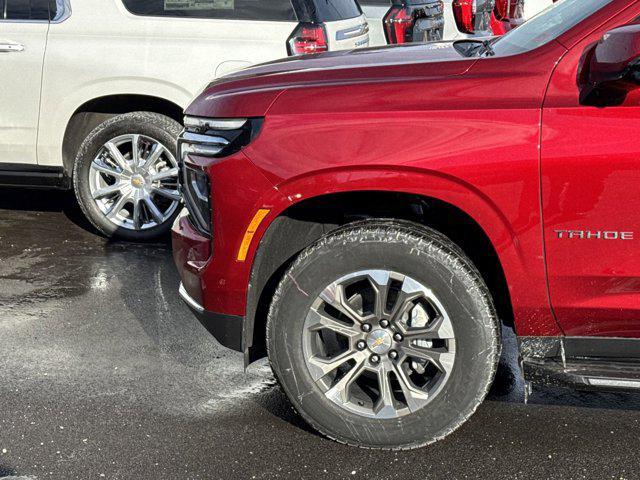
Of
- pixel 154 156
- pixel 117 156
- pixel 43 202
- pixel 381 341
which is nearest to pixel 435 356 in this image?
pixel 381 341

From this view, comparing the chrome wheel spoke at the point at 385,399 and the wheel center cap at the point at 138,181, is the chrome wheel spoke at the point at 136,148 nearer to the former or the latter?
the wheel center cap at the point at 138,181

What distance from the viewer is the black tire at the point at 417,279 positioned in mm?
3654

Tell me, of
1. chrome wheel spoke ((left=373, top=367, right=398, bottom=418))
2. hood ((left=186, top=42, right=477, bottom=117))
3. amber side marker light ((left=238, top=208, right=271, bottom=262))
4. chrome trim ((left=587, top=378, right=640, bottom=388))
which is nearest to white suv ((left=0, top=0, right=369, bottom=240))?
hood ((left=186, top=42, right=477, bottom=117))

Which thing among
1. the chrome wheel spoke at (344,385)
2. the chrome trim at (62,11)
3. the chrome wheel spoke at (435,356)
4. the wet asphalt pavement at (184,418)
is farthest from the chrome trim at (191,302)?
the chrome trim at (62,11)

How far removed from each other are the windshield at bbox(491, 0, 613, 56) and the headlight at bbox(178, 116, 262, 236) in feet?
3.34

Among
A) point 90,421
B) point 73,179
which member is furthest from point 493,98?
point 73,179

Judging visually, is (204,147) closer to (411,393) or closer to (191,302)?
(191,302)

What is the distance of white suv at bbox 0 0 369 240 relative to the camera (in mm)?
6543

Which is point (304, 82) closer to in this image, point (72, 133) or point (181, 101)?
point (181, 101)

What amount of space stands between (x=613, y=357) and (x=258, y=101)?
160cm

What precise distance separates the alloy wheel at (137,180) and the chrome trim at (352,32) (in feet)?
4.64

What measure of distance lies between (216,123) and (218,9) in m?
2.87

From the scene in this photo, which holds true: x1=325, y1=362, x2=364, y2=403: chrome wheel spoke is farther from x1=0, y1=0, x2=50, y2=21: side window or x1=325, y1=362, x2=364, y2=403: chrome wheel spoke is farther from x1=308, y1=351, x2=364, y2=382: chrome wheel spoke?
x1=0, y1=0, x2=50, y2=21: side window

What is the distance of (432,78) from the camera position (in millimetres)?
3654
